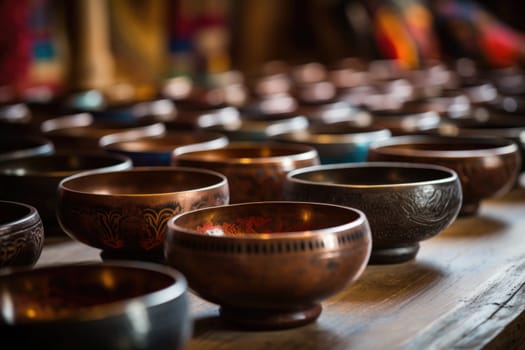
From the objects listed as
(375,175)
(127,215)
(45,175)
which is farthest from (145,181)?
(375,175)

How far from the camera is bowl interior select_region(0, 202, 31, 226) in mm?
1197

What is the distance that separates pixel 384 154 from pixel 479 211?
0.80ft

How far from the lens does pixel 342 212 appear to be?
116 cm

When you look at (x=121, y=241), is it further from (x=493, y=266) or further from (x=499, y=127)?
(x=499, y=127)

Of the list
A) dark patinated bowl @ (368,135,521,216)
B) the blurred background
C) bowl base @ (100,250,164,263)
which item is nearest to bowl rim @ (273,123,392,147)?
dark patinated bowl @ (368,135,521,216)

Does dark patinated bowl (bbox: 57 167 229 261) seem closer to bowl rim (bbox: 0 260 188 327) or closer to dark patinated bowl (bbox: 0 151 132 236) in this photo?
dark patinated bowl (bbox: 0 151 132 236)

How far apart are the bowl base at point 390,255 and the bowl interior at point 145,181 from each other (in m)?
0.28

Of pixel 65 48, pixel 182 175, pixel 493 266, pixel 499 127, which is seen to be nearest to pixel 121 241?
pixel 182 175

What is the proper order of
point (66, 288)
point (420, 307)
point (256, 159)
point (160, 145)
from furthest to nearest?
point (160, 145) → point (256, 159) → point (420, 307) → point (66, 288)

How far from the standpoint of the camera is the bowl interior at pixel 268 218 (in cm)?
117

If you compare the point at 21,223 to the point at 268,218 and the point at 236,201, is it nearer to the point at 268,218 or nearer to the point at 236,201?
the point at 268,218

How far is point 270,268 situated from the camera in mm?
972

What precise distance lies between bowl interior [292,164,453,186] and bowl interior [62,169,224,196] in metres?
0.20

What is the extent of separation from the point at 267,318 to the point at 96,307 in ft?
0.91
